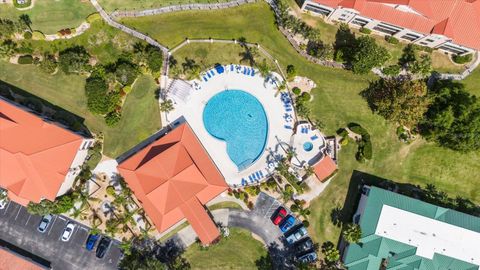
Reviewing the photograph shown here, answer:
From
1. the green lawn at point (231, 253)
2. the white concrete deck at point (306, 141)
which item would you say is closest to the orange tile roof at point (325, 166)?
the white concrete deck at point (306, 141)

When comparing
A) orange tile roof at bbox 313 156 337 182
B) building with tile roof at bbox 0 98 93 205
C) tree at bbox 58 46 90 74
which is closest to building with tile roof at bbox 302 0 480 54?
orange tile roof at bbox 313 156 337 182

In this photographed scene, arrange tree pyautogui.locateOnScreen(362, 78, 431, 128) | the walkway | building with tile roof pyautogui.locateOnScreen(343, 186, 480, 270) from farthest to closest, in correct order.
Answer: the walkway → building with tile roof pyautogui.locateOnScreen(343, 186, 480, 270) → tree pyautogui.locateOnScreen(362, 78, 431, 128)

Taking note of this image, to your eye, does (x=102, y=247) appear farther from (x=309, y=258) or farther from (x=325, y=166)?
(x=325, y=166)

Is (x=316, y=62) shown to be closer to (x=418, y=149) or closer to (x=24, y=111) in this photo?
(x=418, y=149)

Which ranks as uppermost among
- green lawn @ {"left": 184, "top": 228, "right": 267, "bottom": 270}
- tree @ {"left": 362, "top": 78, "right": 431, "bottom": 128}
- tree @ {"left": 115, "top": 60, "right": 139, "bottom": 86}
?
tree @ {"left": 362, "top": 78, "right": 431, "bottom": 128}

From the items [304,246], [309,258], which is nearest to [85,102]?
[304,246]

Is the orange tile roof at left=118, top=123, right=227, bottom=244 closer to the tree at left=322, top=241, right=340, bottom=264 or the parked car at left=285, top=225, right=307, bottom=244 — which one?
the parked car at left=285, top=225, right=307, bottom=244

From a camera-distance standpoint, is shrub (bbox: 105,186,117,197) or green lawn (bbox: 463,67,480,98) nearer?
shrub (bbox: 105,186,117,197)
